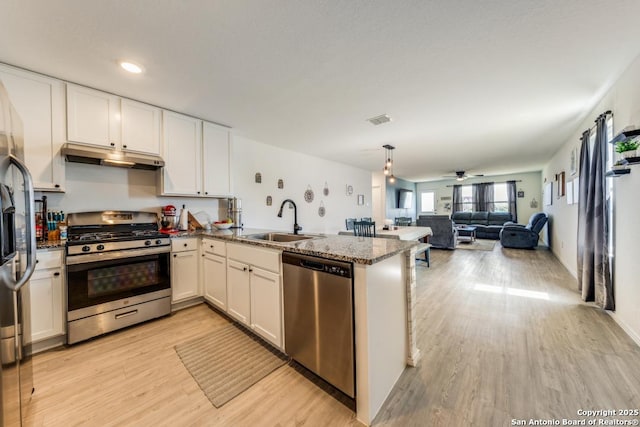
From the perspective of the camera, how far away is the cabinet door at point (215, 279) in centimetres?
253

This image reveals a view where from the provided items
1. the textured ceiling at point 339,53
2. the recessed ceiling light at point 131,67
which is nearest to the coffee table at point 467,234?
the textured ceiling at point 339,53

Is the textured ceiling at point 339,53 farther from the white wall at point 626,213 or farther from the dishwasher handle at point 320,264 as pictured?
the dishwasher handle at point 320,264

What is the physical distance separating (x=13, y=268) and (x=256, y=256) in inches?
51.5

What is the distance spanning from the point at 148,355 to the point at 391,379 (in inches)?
75.8

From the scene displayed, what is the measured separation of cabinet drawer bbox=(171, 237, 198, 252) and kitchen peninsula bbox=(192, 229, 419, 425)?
1520 mm

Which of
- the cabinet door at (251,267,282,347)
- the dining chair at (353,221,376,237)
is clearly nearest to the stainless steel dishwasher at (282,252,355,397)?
the cabinet door at (251,267,282,347)

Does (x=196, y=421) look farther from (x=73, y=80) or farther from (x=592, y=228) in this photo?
(x=592, y=228)

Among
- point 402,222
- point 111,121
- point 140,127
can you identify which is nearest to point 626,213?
point 140,127

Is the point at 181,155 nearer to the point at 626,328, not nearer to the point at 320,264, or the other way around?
the point at 320,264

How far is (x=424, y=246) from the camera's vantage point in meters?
4.34

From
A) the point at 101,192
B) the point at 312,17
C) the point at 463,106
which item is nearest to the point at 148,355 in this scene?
the point at 101,192

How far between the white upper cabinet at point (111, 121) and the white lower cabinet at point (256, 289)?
5.24 ft

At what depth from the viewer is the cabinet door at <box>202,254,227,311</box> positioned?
2.53 meters

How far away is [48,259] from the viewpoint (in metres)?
1.98
